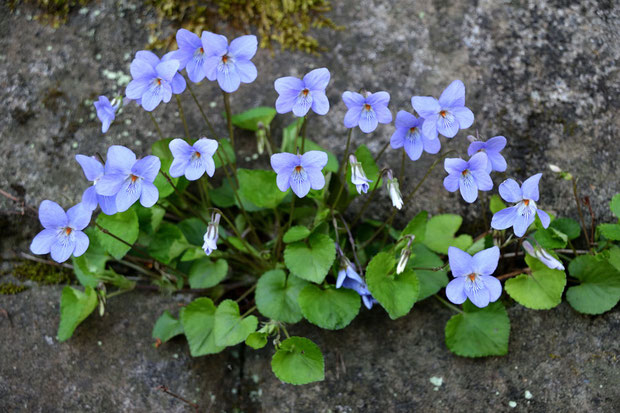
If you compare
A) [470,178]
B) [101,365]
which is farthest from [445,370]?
[101,365]

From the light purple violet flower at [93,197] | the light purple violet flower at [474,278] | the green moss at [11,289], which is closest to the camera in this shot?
the light purple violet flower at [474,278]

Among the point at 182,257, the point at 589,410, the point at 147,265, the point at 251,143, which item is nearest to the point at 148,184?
the point at 182,257

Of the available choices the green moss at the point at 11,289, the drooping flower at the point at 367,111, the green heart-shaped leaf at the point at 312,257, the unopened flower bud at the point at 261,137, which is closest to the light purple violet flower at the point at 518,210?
the drooping flower at the point at 367,111

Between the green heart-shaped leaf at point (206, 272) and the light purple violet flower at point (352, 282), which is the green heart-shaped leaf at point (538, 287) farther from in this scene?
the green heart-shaped leaf at point (206, 272)

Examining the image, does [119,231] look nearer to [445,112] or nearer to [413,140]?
[413,140]

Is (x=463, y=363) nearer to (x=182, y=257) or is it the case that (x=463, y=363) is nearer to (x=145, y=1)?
(x=182, y=257)

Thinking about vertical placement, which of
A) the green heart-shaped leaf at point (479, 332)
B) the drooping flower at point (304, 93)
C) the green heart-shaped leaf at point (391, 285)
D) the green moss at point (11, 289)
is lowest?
the green heart-shaped leaf at point (479, 332)
